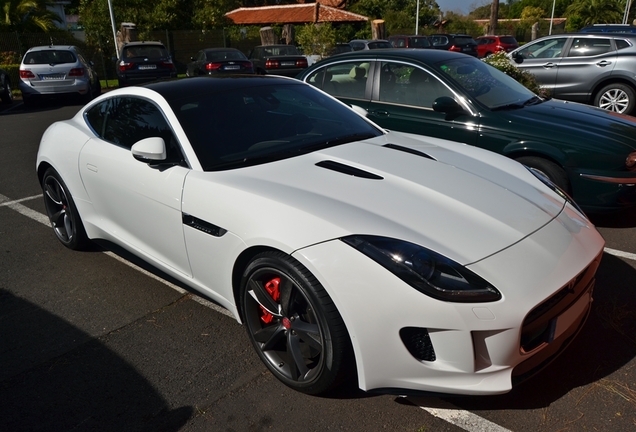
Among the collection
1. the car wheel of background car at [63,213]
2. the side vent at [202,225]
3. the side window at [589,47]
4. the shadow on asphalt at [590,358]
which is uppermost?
the side window at [589,47]

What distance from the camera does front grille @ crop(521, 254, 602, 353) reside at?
2.37 m

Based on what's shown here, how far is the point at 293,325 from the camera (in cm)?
273

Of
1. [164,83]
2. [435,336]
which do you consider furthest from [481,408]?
[164,83]

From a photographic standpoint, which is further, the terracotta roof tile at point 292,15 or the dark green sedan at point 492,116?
the terracotta roof tile at point 292,15

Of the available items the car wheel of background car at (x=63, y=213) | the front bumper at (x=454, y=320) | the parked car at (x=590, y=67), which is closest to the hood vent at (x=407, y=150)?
the front bumper at (x=454, y=320)

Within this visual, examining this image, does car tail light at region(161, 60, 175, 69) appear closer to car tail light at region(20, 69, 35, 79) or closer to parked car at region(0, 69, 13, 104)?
car tail light at region(20, 69, 35, 79)

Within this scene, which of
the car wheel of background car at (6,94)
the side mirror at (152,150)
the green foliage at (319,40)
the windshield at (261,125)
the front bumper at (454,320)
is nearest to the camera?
the front bumper at (454,320)

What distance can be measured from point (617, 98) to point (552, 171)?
6503mm

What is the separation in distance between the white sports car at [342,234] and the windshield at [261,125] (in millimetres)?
13

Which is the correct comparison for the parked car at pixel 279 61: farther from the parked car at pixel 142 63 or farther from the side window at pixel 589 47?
the side window at pixel 589 47

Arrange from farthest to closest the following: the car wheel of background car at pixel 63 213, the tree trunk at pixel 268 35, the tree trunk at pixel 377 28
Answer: the tree trunk at pixel 377 28 → the tree trunk at pixel 268 35 → the car wheel of background car at pixel 63 213

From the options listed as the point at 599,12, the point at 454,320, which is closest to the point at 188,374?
the point at 454,320

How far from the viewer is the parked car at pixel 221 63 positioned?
658 inches

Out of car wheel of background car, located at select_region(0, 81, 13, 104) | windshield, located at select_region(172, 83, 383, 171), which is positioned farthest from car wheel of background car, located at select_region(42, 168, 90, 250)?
car wheel of background car, located at select_region(0, 81, 13, 104)
